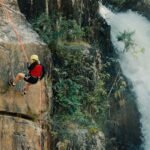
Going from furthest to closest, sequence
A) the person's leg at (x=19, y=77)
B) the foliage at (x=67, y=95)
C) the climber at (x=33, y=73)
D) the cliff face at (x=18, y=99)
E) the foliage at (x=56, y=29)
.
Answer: the foliage at (x=56, y=29) < the foliage at (x=67, y=95) < the cliff face at (x=18, y=99) < the person's leg at (x=19, y=77) < the climber at (x=33, y=73)

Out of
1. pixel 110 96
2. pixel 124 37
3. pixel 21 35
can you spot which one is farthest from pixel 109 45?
pixel 21 35

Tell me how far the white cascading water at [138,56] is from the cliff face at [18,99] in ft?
21.9

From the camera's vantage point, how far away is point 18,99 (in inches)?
516

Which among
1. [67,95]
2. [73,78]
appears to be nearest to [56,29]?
[73,78]

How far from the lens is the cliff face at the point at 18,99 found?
505 inches

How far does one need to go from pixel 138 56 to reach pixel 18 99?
9.14 meters

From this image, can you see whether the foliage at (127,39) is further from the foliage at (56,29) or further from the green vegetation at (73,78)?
the foliage at (56,29)

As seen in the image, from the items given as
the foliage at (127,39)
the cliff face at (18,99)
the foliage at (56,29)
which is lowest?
the cliff face at (18,99)

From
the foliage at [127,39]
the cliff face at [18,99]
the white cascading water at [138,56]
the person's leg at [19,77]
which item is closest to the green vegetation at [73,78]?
the cliff face at [18,99]

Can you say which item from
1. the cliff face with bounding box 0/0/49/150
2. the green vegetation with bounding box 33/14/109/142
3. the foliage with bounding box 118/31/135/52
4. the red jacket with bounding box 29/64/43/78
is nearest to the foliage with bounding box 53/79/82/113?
the green vegetation with bounding box 33/14/109/142

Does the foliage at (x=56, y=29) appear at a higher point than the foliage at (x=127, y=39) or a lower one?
lower

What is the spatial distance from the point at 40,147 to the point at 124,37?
7.68 m

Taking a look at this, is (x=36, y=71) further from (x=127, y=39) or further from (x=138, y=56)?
(x=138, y=56)

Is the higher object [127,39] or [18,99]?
[127,39]
